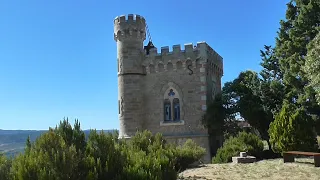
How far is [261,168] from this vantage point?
1248 cm

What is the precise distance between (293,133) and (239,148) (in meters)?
2.56

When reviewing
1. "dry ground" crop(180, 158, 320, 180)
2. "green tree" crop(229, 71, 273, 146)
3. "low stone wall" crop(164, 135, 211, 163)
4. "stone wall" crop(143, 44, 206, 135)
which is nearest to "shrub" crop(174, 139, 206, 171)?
"dry ground" crop(180, 158, 320, 180)

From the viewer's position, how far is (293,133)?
15891 mm

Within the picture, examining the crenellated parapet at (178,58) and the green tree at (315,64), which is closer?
the green tree at (315,64)

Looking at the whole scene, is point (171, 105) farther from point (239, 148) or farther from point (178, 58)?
point (239, 148)

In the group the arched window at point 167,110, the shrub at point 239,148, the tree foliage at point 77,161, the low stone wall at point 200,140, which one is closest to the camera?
the tree foliage at point 77,161

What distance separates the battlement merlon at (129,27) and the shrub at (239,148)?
365 inches

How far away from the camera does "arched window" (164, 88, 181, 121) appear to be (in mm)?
22281

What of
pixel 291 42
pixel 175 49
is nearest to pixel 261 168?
pixel 291 42

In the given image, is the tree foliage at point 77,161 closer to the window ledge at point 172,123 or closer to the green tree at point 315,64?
the green tree at point 315,64

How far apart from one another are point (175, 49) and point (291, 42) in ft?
22.8

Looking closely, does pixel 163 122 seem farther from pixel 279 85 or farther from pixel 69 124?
pixel 69 124

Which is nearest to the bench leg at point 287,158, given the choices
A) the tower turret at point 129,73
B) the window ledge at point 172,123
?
the window ledge at point 172,123

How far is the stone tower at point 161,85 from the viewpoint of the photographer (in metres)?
21.7
